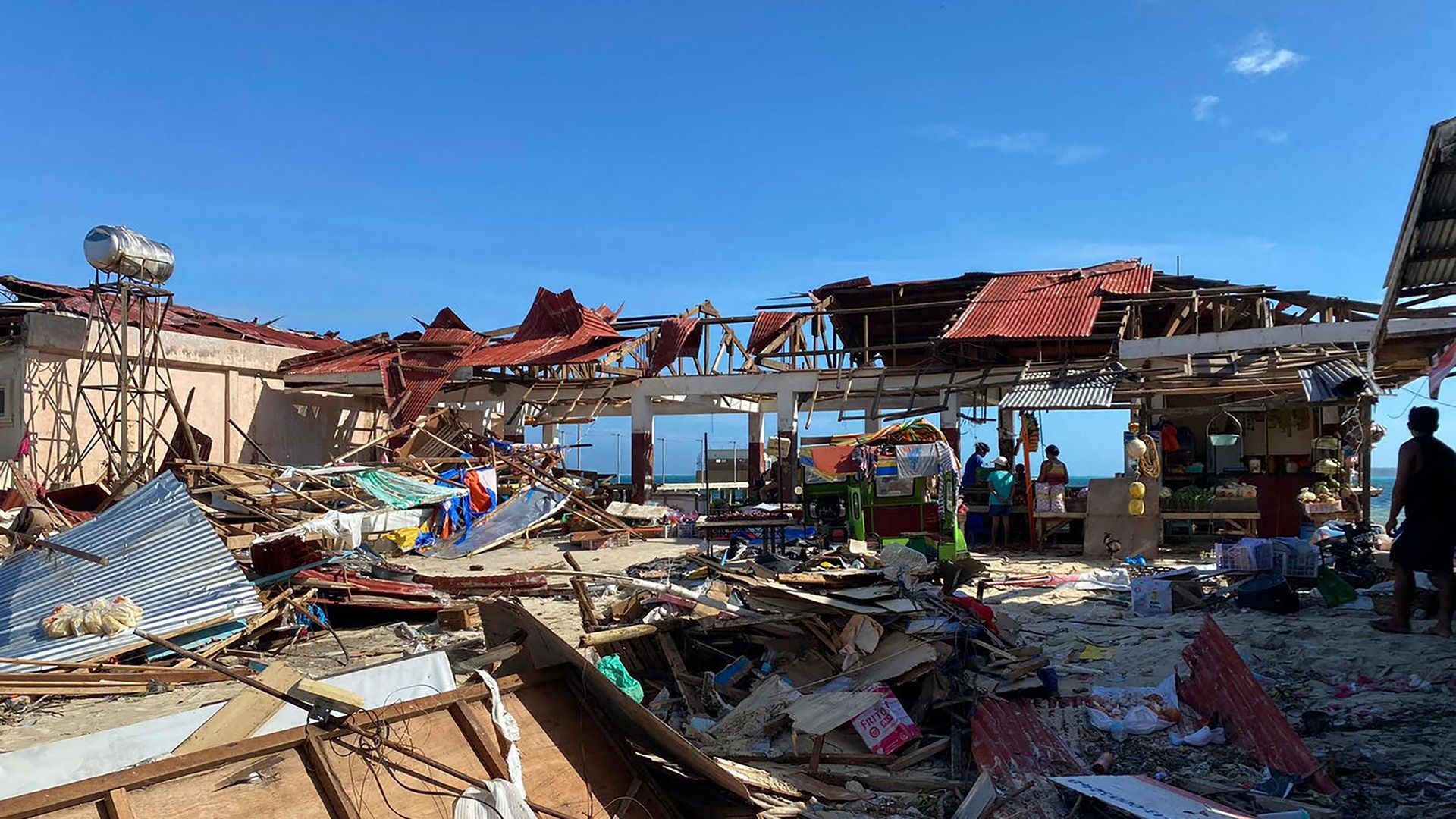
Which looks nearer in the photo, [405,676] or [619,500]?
→ [405,676]

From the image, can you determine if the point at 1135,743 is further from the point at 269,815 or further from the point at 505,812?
the point at 269,815

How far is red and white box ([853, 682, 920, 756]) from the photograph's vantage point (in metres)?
5.84

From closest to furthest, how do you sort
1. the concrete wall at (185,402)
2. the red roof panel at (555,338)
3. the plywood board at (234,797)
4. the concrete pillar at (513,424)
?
the plywood board at (234,797) → the concrete wall at (185,402) → the red roof panel at (555,338) → the concrete pillar at (513,424)

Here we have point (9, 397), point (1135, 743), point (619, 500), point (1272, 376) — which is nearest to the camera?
point (1135, 743)

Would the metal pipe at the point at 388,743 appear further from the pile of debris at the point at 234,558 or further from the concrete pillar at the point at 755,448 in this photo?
the concrete pillar at the point at 755,448

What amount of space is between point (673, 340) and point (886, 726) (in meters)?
17.7

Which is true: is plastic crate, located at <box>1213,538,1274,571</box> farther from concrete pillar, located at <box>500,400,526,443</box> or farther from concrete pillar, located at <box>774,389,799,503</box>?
concrete pillar, located at <box>500,400,526,443</box>

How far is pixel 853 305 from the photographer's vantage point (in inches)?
920

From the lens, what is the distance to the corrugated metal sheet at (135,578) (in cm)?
777

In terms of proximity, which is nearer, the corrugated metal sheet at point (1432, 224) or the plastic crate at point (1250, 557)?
the corrugated metal sheet at point (1432, 224)

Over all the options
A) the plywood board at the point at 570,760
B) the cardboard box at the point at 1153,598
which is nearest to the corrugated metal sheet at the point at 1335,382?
the cardboard box at the point at 1153,598

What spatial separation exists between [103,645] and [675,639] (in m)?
4.69

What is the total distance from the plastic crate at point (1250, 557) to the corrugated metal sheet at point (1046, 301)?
805 centimetres

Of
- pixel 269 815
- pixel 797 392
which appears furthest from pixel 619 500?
pixel 269 815
